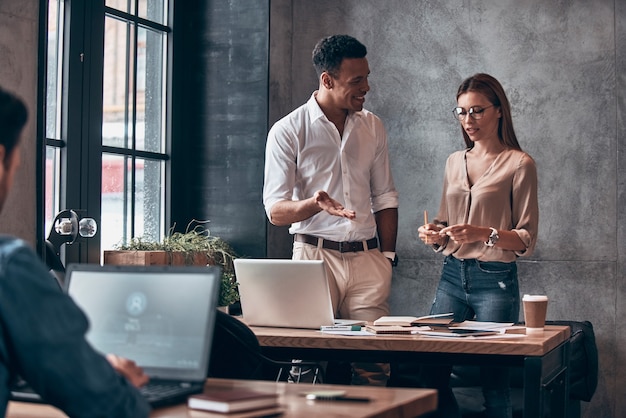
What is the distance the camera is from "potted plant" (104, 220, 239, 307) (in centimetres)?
461

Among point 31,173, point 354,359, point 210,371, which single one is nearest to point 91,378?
point 210,371

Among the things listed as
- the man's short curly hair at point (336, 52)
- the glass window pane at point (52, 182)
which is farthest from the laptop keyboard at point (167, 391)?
the glass window pane at point (52, 182)

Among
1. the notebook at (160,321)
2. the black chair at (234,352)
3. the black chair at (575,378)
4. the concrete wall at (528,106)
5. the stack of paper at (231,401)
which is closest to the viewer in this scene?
the stack of paper at (231,401)

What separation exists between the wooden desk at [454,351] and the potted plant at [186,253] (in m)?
1.46

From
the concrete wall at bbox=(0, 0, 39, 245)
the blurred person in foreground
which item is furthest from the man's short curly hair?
the blurred person in foreground

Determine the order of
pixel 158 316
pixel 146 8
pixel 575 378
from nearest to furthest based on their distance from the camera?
pixel 158 316 → pixel 575 378 → pixel 146 8

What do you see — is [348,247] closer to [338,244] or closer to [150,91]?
[338,244]

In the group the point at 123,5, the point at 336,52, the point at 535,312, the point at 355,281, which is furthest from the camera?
the point at 123,5

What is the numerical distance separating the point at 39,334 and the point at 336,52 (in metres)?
2.83

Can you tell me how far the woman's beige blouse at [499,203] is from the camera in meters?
3.80

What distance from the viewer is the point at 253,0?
5.40 metres

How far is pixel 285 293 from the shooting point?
327 cm

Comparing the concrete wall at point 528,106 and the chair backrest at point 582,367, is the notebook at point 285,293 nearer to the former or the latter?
the chair backrest at point 582,367

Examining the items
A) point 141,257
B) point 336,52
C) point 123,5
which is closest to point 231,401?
point 336,52
